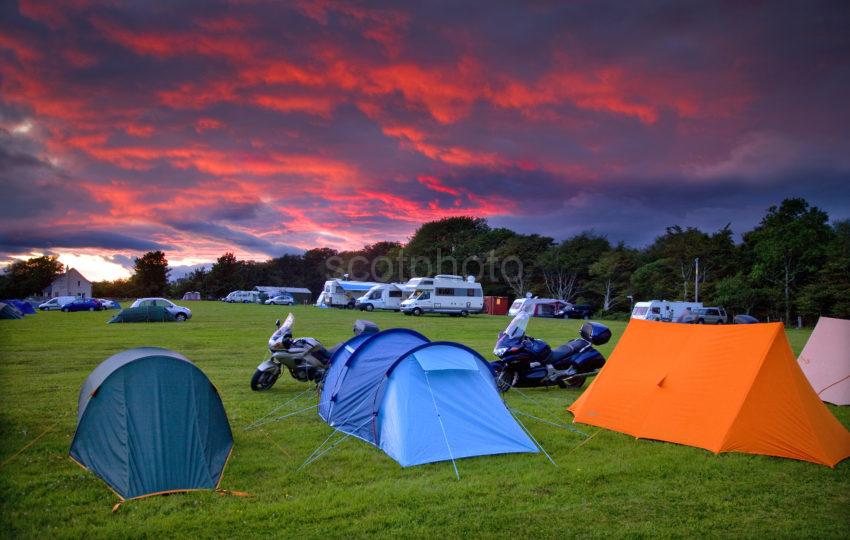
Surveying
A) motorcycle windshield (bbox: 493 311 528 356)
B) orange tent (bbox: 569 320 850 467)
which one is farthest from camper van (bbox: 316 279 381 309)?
orange tent (bbox: 569 320 850 467)

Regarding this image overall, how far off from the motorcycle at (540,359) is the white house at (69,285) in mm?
75572

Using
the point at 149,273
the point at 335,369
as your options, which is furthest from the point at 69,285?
the point at 335,369

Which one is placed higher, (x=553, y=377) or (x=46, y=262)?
(x=46, y=262)

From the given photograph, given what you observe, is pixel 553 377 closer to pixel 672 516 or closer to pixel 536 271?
pixel 672 516

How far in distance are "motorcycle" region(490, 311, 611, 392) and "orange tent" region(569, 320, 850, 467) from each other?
2822 millimetres

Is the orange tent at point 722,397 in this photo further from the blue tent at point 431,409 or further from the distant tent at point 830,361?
the distant tent at point 830,361

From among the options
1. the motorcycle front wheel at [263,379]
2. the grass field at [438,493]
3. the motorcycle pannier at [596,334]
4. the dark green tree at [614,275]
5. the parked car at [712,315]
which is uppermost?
the dark green tree at [614,275]

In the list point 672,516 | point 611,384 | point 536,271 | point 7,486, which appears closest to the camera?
point 672,516

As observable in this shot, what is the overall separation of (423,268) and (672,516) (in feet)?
220

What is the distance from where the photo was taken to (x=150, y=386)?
6.10 m

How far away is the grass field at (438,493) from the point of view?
16.1 ft

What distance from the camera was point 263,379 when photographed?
36.4 feet

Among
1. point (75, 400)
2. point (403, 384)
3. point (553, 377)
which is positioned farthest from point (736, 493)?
point (75, 400)

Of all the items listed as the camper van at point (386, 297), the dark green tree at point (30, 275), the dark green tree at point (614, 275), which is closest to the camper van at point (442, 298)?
the camper van at point (386, 297)
